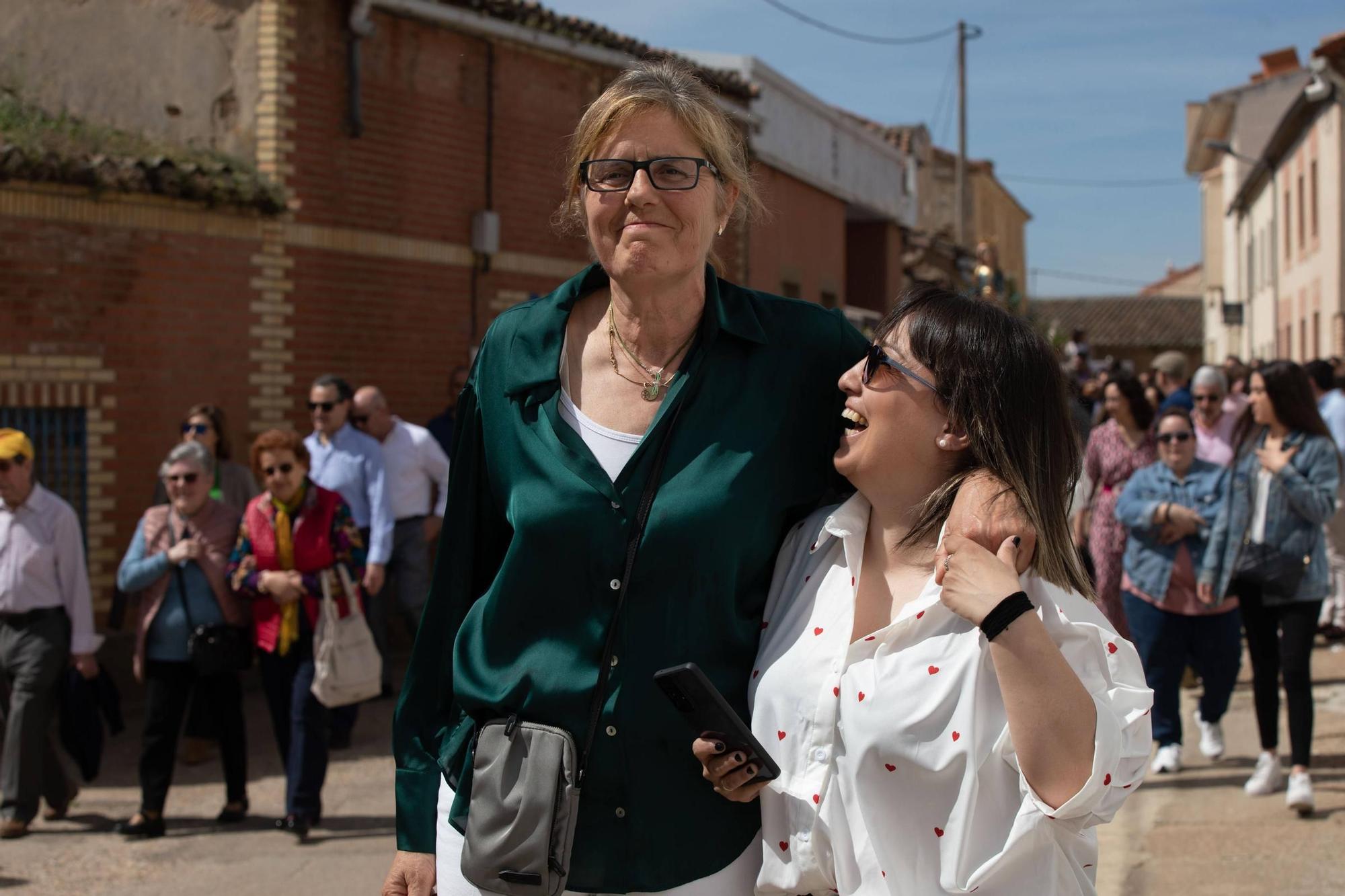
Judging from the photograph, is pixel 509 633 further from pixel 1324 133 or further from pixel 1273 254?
pixel 1273 254

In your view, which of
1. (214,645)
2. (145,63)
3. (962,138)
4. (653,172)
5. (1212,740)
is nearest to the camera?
(653,172)

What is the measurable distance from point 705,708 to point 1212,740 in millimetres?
5909

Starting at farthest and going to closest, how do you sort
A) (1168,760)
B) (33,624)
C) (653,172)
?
(1168,760), (33,624), (653,172)

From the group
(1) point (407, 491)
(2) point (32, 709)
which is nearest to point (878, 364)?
(2) point (32, 709)

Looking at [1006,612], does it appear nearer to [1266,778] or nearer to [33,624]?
[1266,778]

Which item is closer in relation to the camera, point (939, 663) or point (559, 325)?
point (939, 663)

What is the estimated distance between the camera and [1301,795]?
249 inches

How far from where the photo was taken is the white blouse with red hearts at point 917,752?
2256 mm

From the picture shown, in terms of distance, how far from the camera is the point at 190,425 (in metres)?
8.30

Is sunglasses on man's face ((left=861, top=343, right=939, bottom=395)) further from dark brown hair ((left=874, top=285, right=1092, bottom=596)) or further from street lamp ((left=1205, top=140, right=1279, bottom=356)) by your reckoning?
street lamp ((left=1205, top=140, right=1279, bottom=356))

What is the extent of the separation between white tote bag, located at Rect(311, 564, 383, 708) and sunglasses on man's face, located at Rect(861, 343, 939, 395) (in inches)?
184

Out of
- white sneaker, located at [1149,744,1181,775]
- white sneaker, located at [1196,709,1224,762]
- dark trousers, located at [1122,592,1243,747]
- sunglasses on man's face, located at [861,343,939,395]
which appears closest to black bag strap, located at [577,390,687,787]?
sunglasses on man's face, located at [861,343,939,395]

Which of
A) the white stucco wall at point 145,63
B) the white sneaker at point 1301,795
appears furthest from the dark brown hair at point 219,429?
the white sneaker at point 1301,795

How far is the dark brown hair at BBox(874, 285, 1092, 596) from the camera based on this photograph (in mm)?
2393
